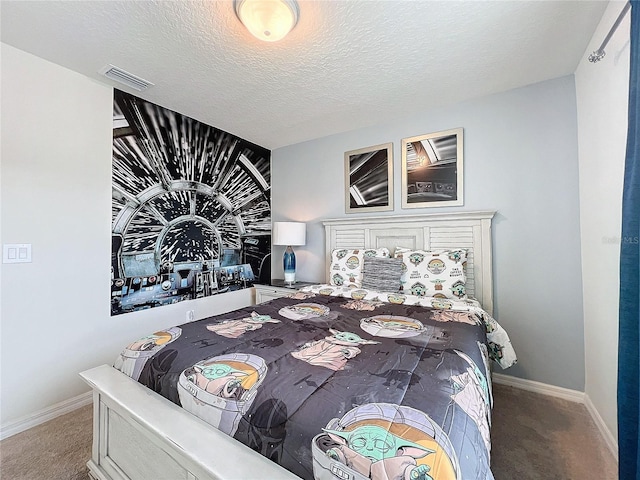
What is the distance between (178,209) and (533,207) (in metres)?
3.22

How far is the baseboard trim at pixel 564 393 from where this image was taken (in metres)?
1.59

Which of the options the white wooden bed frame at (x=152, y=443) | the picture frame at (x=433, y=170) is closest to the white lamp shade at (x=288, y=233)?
the picture frame at (x=433, y=170)

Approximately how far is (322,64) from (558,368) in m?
2.94

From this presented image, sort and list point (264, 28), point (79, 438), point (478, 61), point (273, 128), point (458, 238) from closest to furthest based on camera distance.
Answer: point (264, 28)
point (79, 438)
point (478, 61)
point (458, 238)
point (273, 128)

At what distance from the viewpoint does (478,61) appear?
1916mm

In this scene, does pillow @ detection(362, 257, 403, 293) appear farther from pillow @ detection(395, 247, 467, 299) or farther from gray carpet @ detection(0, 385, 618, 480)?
gray carpet @ detection(0, 385, 618, 480)

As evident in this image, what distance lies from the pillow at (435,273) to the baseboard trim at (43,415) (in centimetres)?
267

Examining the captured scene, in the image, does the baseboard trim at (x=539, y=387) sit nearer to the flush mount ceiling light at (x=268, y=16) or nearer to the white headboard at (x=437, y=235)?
the white headboard at (x=437, y=235)

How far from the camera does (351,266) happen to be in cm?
267

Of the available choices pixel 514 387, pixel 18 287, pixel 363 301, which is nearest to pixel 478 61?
pixel 363 301

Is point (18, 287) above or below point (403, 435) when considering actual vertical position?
above

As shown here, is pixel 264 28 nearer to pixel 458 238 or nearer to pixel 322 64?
pixel 322 64

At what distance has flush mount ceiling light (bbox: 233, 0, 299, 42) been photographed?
1403mm

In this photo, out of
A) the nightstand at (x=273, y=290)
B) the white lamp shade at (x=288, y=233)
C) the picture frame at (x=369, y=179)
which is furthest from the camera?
the white lamp shade at (x=288, y=233)
